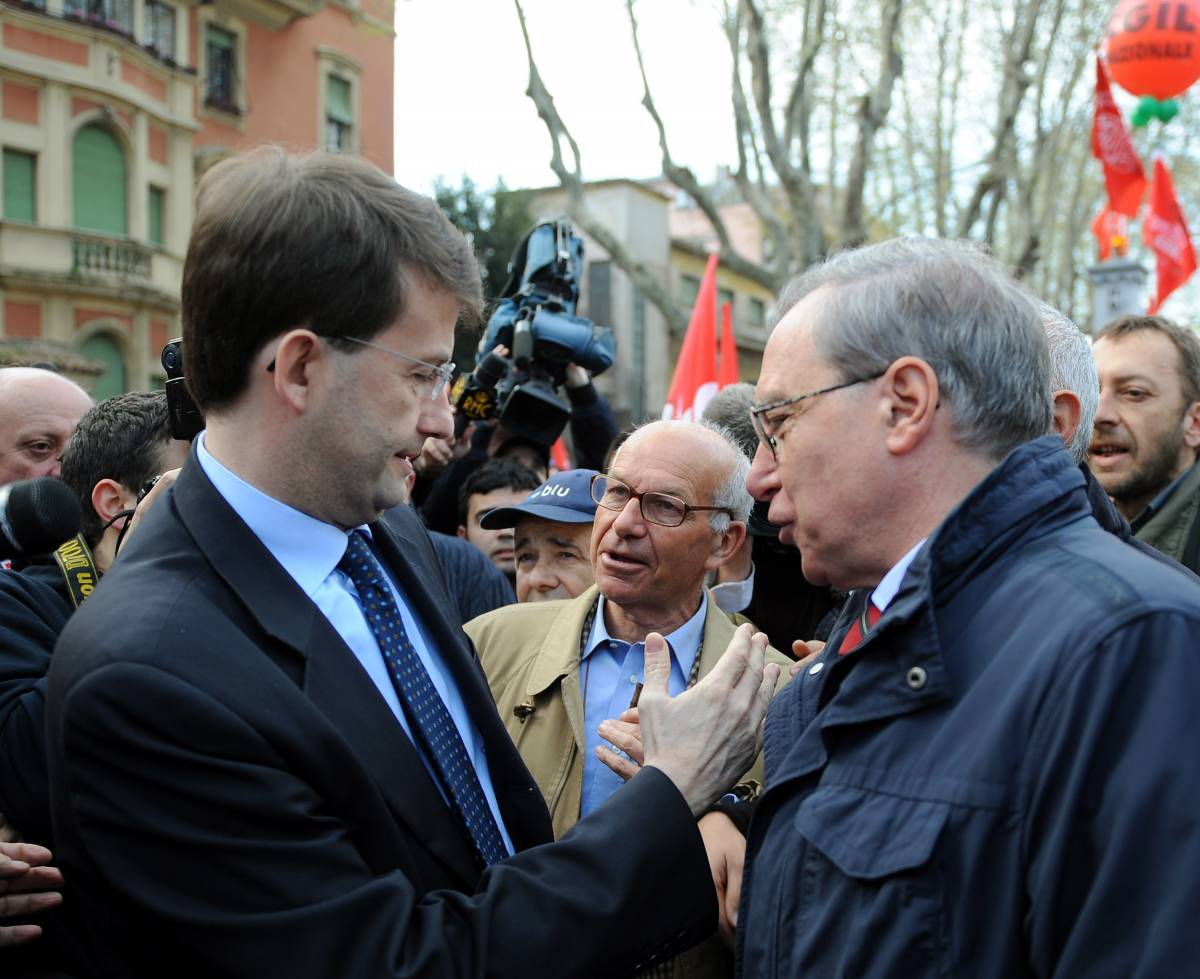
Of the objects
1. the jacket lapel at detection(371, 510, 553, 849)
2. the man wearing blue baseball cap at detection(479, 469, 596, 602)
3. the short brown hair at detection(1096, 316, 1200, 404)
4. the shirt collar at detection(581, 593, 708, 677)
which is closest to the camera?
the jacket lapel at detection(371, 510, 553, 849)

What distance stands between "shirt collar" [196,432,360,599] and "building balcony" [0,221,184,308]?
1877 cm

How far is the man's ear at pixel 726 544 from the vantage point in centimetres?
308

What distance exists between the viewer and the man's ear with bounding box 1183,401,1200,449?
4.20 m

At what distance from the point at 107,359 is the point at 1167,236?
55.1ft

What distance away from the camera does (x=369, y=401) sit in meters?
1.71

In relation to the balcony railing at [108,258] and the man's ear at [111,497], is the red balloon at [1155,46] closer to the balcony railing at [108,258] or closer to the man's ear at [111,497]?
the man's ear at [111,497]

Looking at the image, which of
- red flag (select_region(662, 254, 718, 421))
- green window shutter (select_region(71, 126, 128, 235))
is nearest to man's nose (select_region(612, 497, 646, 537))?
red flag (select_region(662, 254, 718, 421))

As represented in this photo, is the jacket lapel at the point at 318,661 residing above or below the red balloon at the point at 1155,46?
below

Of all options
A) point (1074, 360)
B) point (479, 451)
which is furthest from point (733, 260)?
point (1074, 360)

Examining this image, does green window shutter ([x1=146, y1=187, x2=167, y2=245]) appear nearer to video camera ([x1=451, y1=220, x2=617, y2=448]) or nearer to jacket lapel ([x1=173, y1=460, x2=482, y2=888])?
video camera ([x1=451, y1=220, x2=617, y2=448])

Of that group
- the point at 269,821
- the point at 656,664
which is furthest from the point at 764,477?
the point at 269,821

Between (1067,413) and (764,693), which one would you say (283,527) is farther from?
(1067,413)

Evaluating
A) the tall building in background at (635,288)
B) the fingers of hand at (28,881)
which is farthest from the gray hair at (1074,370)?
the tall building in background at (635,288)

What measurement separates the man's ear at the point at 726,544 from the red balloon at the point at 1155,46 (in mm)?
6843
